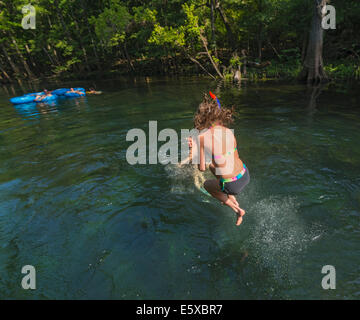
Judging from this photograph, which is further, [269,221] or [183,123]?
[183,123]

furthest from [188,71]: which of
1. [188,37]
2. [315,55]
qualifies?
[315,55]

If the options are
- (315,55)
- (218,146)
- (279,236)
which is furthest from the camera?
(315,55)

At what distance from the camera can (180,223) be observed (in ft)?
13.9

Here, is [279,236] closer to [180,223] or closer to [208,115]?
[180,223]

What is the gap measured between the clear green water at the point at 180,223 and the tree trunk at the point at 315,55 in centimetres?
982

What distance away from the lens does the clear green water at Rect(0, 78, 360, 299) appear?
3119 mm

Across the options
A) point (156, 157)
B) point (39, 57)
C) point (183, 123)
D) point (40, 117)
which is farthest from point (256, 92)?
point (39, 57)

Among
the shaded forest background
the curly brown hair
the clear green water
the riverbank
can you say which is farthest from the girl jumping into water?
the riverbank

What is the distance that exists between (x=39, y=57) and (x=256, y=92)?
46881mm

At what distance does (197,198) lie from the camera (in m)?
4.97

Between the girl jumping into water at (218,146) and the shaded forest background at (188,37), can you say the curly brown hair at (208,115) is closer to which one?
the girl jumping into water at (218,146)

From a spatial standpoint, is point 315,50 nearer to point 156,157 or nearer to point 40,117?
point 156,157

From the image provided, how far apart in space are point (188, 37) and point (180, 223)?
19.4 m

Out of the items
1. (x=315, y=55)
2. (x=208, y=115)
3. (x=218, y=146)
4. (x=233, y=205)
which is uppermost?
(x=315, y=55)
